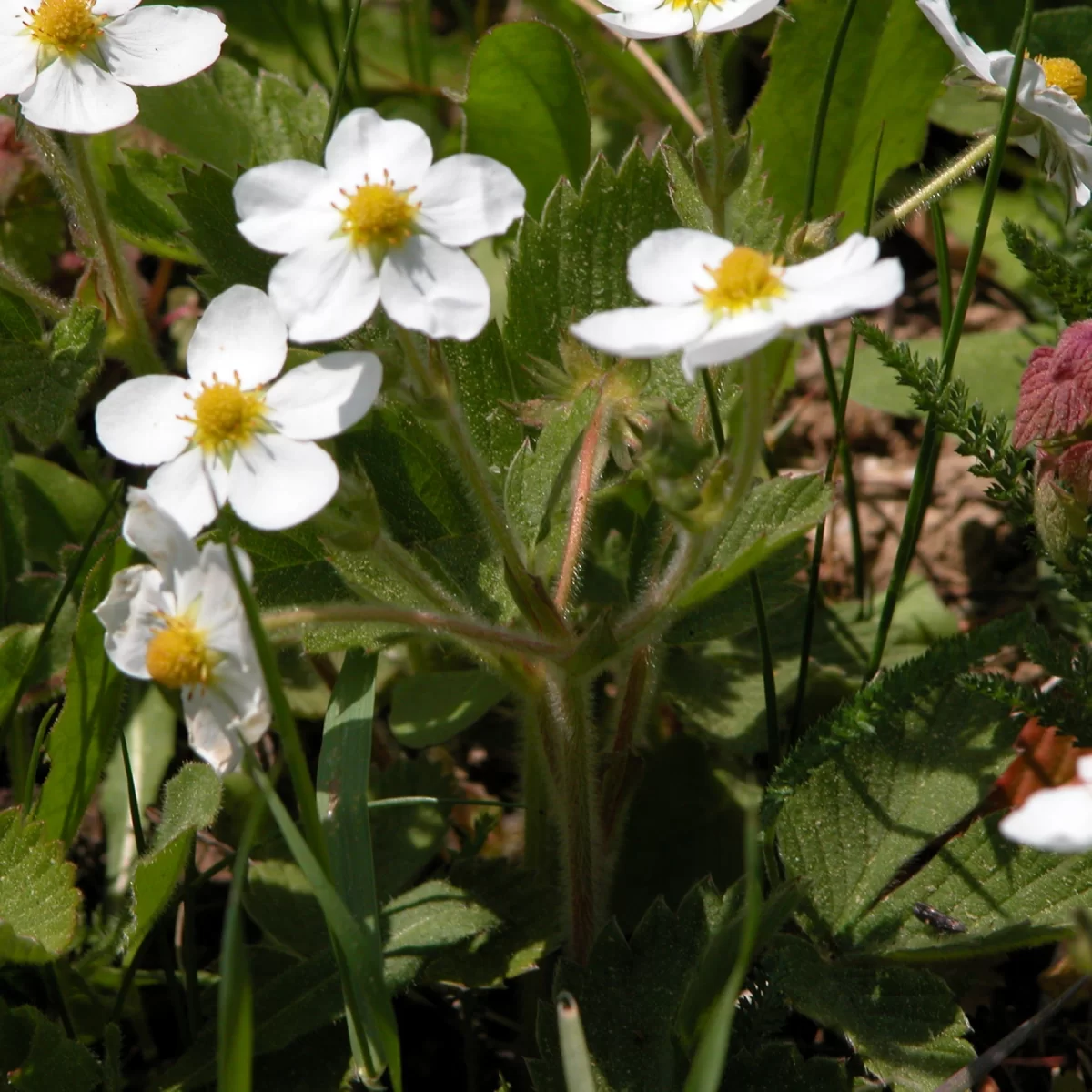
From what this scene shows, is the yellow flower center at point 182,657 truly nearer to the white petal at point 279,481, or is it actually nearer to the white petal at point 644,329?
the white petal at point 279,481

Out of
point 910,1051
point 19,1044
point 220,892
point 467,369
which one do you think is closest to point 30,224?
point 467,369

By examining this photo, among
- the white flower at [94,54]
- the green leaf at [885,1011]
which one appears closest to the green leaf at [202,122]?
the white flower at [94,54]

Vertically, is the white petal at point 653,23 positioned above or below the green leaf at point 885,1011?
above

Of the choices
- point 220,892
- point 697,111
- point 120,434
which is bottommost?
point 220,892

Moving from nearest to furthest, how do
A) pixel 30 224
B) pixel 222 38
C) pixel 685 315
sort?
pixel 685 315, pixel 222 38, pixel 30 224

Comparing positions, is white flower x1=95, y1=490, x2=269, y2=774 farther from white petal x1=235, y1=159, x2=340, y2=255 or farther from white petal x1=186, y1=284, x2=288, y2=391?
white petal x1=235, y1=159, x2=340, y2=255

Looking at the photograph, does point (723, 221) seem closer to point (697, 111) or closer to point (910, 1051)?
point (910, 1051)
